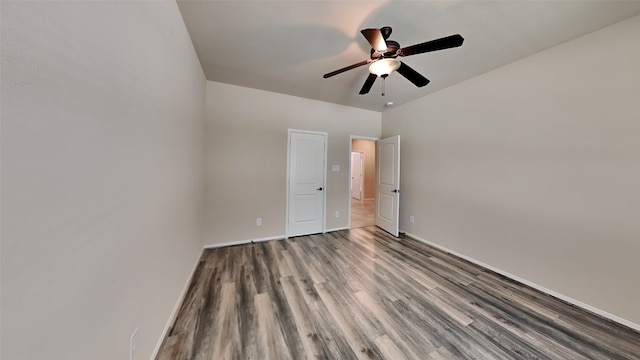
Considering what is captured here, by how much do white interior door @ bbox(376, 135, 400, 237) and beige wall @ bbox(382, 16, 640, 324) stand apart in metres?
0.81

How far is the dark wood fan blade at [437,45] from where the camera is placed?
145 cm

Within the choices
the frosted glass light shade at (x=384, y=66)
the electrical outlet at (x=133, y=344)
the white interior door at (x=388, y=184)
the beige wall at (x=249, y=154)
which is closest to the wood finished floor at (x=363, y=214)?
the white interior door at (x=388, y=184)

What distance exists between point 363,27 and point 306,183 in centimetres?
252

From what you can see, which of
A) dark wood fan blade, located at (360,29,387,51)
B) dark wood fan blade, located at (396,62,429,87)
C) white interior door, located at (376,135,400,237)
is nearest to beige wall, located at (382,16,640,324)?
white interior door, located at (376,135,400,237)

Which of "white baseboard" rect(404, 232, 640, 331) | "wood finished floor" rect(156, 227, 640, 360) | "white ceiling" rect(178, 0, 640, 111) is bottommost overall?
"wood finished floor" rect(156, 227, 640, 360)

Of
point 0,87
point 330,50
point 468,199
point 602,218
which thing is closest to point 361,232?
point 468,199

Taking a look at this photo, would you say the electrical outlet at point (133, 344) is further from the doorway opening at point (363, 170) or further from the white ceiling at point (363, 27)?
the doorway opening at point (363, 170)

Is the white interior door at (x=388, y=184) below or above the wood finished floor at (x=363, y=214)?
above

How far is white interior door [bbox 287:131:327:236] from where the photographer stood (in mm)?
3633

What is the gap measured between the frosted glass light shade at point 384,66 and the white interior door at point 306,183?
2.00m

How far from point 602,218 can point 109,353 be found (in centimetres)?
372

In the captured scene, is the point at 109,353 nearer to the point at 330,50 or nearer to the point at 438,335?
the point at 438,335

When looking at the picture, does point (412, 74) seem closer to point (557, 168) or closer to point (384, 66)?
point (384, 66)

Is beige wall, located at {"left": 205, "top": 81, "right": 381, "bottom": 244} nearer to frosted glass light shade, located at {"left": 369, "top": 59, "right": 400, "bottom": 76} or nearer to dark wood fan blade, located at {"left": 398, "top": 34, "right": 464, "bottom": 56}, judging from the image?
frosted glass light shade, located at {"left": 369, "top": 59, "right": 400, "bottom": 76}
